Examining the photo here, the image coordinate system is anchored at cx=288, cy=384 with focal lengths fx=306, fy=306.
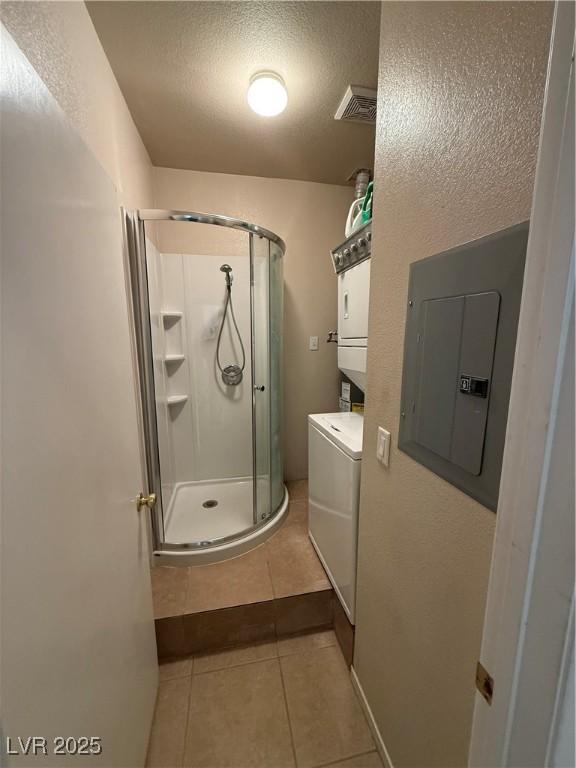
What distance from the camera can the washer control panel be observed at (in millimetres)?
1395

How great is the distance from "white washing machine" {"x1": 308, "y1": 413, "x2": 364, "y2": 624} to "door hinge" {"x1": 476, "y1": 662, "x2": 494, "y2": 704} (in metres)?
0.78

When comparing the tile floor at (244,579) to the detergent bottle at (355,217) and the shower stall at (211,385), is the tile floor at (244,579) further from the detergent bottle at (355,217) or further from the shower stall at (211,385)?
the detergent bottle at (355,217)

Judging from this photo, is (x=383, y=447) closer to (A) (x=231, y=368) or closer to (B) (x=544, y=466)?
(B) (x=544, y=466)

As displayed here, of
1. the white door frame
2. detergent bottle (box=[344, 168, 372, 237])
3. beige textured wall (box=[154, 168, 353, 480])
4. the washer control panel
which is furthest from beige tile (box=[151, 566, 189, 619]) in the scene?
detergent bottle (box=[344, 168, 372, 237])

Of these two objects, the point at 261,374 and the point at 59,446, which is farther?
the point at 261,374

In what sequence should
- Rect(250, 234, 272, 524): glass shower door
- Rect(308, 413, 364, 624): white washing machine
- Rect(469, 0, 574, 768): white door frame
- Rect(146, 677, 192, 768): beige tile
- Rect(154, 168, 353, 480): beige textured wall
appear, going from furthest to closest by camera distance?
Rect(154, 168, 353, 480): beige textured wall, Rect(250, 234, 272, 524): glass shower door, Rect(308, 413, 364, 624): white washing machine, Rect(146, 677, 192, 768): beige tile, Rect(469, 0, 574, 768): white door frame

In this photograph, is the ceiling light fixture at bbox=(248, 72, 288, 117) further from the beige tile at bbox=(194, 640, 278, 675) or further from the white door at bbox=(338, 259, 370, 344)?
the beige tile at bbox=(194, 640, 278, 675)

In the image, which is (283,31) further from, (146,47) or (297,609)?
(297,609)

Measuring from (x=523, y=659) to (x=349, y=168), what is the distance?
259cm

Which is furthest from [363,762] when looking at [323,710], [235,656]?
[235,656]

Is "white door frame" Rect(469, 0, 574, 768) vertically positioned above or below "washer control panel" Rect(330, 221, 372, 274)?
below

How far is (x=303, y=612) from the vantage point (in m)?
1.54

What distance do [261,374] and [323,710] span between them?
1.73 metres

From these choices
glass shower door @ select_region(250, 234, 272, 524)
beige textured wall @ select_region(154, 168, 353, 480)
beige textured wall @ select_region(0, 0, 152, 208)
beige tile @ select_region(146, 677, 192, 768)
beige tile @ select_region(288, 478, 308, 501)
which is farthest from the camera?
beige tile @ select_region(288, 478, 308, 501)
